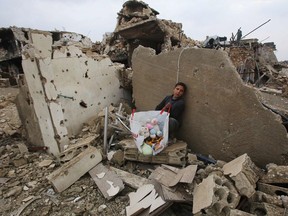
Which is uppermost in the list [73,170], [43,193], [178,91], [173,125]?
[178,91]

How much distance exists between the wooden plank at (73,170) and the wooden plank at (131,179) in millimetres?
378

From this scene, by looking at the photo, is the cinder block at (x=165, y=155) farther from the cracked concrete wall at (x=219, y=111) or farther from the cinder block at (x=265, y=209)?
the cinder block at (x=265, y=209)

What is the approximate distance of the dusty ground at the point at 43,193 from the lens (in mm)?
2666

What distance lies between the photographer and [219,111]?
10.1 ft

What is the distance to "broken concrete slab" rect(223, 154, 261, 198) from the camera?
2166 mm

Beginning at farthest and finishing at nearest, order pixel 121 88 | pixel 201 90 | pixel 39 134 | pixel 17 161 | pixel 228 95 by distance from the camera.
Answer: pixel 121 88, pixel 39 134, pixel 17 161, pixel 201 90, pixel 228 95

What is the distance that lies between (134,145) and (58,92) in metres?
1.63

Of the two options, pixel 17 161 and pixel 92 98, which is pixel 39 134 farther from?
pixel 92 98

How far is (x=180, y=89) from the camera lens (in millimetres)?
3432

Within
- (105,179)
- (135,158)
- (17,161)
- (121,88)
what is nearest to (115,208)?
(105,179)

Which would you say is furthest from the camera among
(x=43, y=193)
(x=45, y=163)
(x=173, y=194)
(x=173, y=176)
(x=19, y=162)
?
(x=19, y=162)

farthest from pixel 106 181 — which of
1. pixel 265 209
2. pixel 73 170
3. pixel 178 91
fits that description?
pixel 265 209

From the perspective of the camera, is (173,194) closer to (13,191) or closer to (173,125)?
(173,125)

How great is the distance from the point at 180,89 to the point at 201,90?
0.33 metres
